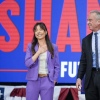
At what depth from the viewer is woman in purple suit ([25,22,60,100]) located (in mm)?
2895

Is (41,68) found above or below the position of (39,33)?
below

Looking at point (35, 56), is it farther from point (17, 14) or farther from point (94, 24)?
point (17, 14)

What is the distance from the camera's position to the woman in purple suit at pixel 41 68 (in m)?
2.89

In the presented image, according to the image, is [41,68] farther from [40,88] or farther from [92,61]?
[92,61]

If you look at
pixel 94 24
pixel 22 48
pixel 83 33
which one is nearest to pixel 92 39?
pixel 94 24

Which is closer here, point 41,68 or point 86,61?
point 86,61

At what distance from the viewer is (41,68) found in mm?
2924

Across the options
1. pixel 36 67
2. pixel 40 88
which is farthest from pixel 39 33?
pixel 40 88

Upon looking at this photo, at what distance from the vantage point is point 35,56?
288cm

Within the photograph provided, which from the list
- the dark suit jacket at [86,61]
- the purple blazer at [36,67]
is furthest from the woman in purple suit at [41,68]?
the dark suit jacket at [86,61]

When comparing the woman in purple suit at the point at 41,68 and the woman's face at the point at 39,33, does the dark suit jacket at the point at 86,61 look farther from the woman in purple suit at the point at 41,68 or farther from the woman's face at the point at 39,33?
the woman's face at the point at 39,33

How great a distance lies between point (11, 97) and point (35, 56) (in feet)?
4.89

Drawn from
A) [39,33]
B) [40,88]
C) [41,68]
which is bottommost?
[40,88]

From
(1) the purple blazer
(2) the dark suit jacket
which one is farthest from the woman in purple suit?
A: (2) the dark suit jacket
